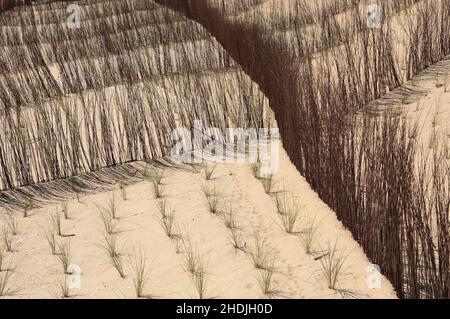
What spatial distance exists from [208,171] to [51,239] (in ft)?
2.80

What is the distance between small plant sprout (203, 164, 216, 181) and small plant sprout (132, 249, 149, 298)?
2.24 ft

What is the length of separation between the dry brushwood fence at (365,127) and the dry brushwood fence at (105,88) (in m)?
0.27

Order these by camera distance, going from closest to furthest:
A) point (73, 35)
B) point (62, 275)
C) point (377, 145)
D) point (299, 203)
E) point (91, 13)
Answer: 1. point (377, 145)
2. point (62, 275)
3. point (299, 203)
4. point (73, 35)
5. point (91, 13)

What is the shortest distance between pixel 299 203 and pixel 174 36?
9.48 ft

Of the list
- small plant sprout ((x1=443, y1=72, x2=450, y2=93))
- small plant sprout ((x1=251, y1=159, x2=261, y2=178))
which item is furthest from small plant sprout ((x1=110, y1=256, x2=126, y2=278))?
small plant sprout ((x1=443, y1=72, x2=450, y2=93))

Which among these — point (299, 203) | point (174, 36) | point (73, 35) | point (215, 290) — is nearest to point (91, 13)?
point (73, 35)

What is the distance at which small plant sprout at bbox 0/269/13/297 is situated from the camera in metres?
2.35

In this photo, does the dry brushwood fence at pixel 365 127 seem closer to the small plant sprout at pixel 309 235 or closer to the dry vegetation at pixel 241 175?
the dry vegetation at pixel 241 175

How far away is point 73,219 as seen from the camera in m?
2.86

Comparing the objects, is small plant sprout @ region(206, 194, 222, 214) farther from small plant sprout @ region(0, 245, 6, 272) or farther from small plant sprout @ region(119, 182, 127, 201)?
small plant sprout @ region(0, 245, 6, 272)

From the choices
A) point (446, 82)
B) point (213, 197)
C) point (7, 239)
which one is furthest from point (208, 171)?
point (446, 82)

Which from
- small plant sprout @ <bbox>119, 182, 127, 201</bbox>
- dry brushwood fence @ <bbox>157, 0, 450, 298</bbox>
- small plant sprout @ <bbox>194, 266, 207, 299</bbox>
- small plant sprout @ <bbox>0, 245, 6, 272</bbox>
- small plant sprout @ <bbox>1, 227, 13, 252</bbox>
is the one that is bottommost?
small plant sprout @ <bbox>194, 266, 207, 299</bbox>

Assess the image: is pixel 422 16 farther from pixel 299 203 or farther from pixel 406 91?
pixel 299 203

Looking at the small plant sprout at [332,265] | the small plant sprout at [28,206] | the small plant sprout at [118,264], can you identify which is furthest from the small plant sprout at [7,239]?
the small plant sprout at [332,265]
